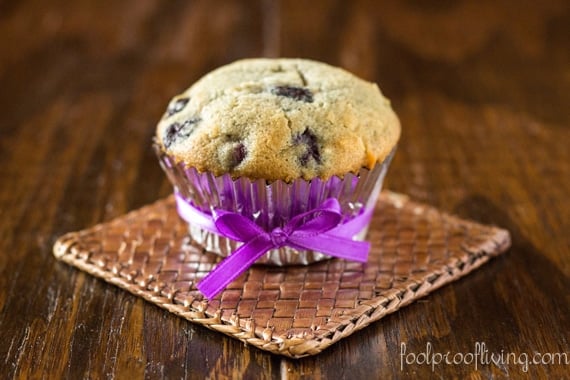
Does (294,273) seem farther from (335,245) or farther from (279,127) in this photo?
(279,127)

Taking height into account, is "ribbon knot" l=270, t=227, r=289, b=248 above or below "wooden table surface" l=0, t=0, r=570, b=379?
above

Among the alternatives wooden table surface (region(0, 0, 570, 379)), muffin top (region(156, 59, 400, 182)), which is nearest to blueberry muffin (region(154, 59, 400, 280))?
muffin top (region(156, 59, 400, 182))

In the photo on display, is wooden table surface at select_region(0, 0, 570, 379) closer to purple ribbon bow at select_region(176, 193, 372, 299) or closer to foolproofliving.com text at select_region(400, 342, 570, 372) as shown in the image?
foolproofliving.com text at select_region(400, 342, 570, 372)

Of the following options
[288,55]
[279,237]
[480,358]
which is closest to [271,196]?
[279,237]

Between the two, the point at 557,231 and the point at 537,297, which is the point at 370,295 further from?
the point at 557,231

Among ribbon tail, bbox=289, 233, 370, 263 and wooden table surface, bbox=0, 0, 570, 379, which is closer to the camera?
wooden table surface, bbox=0, 0, 570, 379

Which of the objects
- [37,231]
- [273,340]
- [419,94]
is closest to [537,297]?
[273,340]
